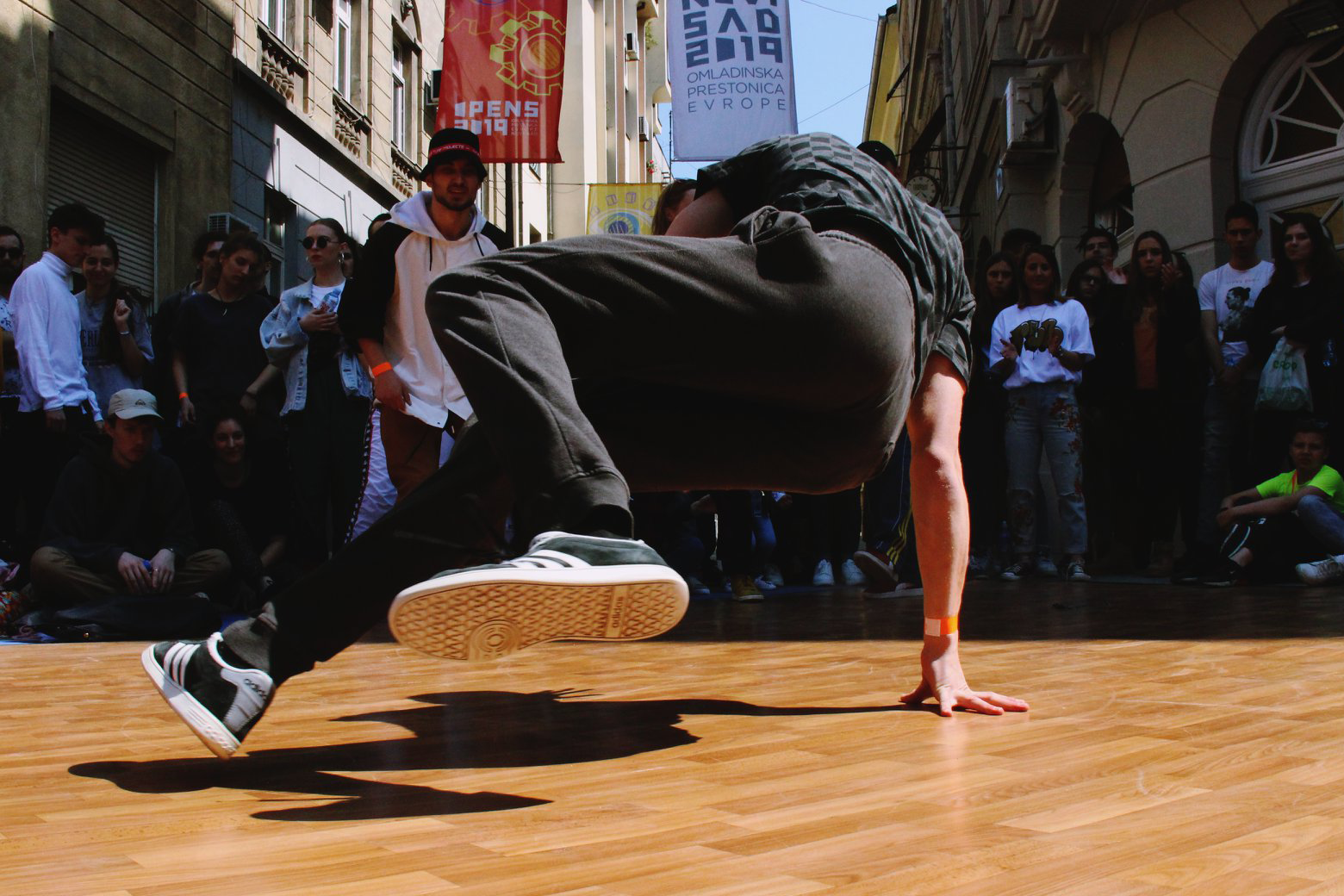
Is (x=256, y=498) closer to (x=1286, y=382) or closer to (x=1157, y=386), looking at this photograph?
(x=1157, y=386)

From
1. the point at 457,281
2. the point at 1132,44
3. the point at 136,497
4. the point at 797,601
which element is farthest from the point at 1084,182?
the point at 457,281

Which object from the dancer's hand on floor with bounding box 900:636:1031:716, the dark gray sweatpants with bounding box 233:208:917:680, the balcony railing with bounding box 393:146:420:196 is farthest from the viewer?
the balcony railing with bounding box 393:146:420:196

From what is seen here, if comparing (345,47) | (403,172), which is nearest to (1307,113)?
(345,47)

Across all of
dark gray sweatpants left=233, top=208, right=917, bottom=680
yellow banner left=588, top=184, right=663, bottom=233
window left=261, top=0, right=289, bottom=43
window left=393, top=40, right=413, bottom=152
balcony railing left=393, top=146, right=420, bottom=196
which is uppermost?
window left=393, top=40, right=413, bottom=152

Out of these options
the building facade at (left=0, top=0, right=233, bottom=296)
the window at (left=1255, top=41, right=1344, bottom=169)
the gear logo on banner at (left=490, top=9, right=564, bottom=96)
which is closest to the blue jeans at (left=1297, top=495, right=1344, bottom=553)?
the window at (left=1255, top=41, right=1344, bottom=169)

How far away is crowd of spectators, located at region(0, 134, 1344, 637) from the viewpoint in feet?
21.0

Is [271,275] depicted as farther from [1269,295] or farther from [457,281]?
[457,281]

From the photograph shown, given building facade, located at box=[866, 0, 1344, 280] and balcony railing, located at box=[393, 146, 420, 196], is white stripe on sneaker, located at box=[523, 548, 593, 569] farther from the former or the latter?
balcony railing, located at box=[393, 146, 420, 196]

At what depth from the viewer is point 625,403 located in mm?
2338

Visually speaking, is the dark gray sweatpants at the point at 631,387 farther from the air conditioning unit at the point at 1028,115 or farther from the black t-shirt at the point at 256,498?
the air conditioning unit at the point at 1028,115

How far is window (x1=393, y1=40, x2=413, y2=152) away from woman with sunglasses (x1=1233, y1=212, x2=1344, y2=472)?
1604 centimetres

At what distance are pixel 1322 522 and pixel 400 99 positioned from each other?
1749 cm

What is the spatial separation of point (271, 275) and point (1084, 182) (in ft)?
31.9

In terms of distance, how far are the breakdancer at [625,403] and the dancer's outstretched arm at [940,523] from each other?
0.40ft
